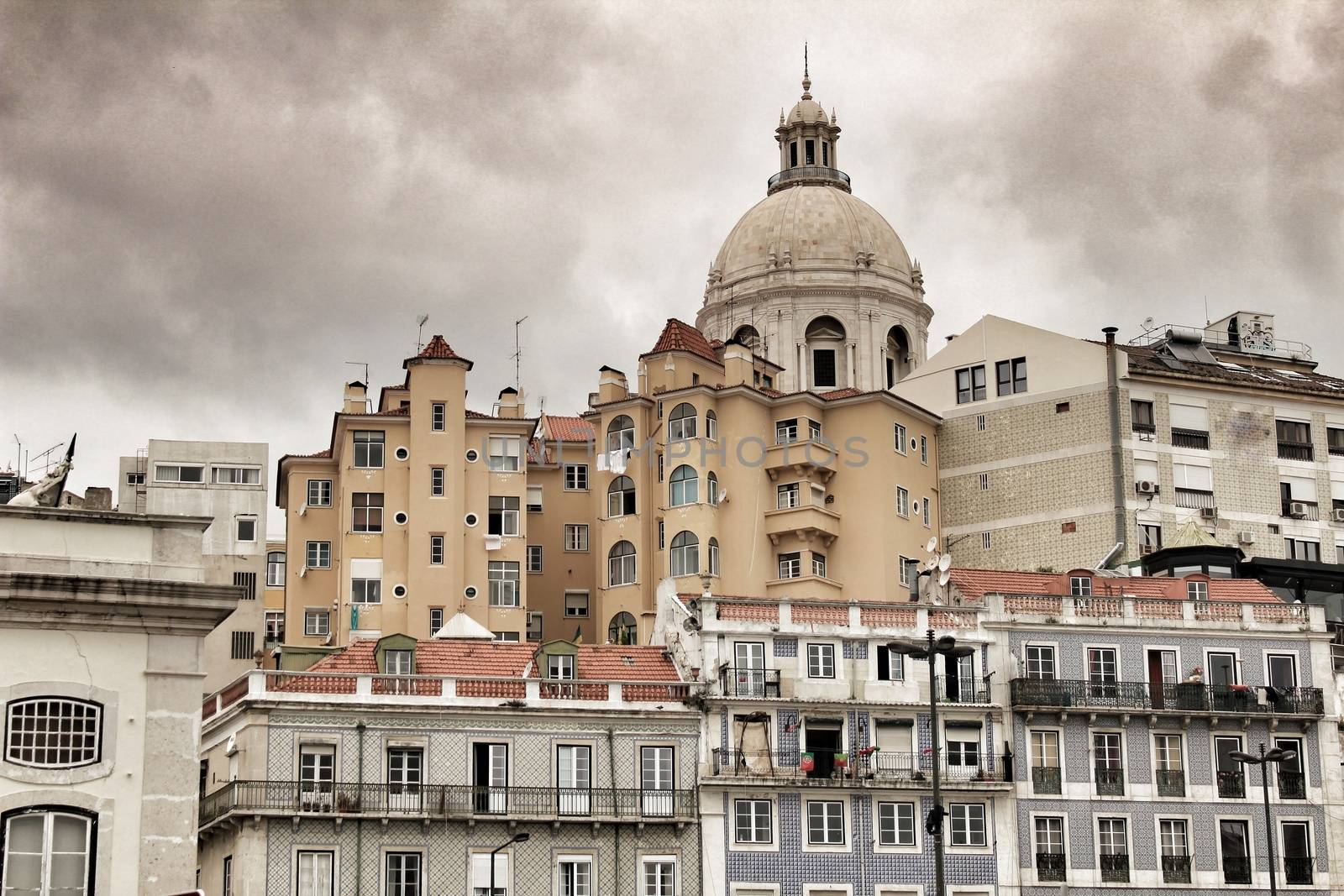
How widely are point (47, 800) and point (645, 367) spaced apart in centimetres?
5844

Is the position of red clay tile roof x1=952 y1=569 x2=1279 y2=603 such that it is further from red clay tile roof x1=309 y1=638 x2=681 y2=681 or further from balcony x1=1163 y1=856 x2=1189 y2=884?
red clay tile roof x1=309 y1=638 x2=681 y2=681

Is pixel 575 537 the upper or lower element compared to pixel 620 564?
upper

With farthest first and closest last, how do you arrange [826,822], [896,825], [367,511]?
[367,511] → [896,825] → [826,822]

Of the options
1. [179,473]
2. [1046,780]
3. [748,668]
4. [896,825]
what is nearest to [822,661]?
[748,668]

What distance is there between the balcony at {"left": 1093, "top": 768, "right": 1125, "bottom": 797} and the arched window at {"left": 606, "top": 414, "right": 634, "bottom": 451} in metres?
30.4

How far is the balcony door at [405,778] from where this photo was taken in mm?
60000

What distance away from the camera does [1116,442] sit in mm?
87812

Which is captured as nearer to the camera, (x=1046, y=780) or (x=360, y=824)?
(x=360, y=824)

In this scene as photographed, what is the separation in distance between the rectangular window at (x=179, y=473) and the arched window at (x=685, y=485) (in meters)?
25.9

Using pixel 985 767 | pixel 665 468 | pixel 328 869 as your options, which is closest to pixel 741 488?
pixel 665 468

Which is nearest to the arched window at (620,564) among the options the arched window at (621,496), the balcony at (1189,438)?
the arched window at (621,496)

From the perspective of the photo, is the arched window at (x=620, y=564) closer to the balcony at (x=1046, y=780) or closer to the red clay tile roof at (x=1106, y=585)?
the red clay tile roof at (x=1106, y=585)

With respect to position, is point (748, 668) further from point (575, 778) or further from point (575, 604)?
point (575, 604)

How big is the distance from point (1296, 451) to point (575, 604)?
100 feet
